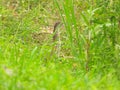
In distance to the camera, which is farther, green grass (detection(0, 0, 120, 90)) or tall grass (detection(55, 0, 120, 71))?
tall grass (detection(55, 0, 120, 71))

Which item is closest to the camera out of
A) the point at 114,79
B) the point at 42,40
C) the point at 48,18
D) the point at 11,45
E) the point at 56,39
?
the point at 114,79

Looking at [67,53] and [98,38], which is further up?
[98,38]

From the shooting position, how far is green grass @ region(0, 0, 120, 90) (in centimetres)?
342

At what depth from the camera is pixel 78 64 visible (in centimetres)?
447

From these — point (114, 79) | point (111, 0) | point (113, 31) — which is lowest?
point (114, 79)

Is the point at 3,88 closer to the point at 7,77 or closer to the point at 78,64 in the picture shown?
the point at 7,77

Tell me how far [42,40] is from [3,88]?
2769 mm

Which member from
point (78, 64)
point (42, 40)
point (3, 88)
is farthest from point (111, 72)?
point (42, 40)

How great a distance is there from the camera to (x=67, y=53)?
5.45 meters

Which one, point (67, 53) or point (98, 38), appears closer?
point (98, 38)

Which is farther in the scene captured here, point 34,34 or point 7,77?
point 34,34

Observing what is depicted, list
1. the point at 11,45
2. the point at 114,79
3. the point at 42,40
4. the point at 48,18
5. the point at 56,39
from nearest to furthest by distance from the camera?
1. the point at 114,79
2. the point at 11,45
3. the point at 56,39
4. the point at 42,40
5. the point at 48,18

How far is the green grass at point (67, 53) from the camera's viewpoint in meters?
3.42

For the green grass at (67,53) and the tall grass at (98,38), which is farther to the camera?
the tall grass at (98,38)
